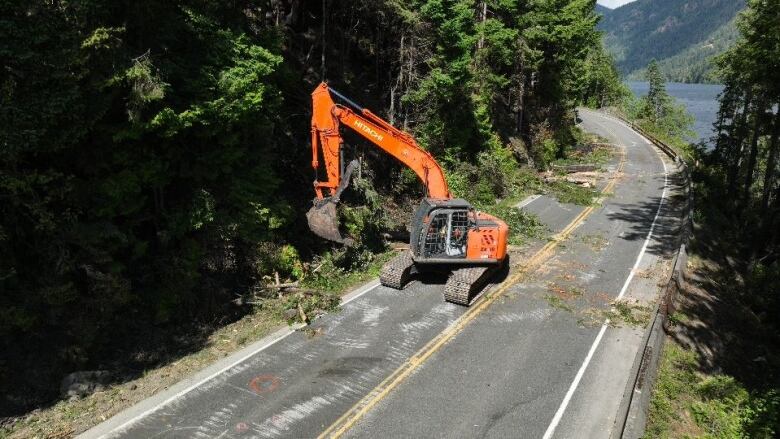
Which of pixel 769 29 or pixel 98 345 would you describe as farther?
pixel 769 29

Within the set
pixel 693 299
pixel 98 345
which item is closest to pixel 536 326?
pixel 693 299

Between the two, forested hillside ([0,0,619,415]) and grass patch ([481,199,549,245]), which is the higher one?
forested hillside ([0,0,619,415])

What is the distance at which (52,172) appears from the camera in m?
11.1

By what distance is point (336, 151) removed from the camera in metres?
15.5

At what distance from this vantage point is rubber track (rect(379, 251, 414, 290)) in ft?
52.5

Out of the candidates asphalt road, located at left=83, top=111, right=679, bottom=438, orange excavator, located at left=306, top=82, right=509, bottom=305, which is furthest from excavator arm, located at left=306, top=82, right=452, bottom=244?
asphalt road, located at left=83, top=111, right=679, bottom=438

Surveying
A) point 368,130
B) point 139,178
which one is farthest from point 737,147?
point 139,178

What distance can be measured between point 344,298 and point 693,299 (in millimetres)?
12549

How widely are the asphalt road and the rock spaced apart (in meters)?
1.39

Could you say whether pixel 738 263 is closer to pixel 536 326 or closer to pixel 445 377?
pixel 536 326

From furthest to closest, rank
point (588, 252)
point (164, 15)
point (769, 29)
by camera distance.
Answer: point (769, 29) → point (588, 252) → point (164, 15)

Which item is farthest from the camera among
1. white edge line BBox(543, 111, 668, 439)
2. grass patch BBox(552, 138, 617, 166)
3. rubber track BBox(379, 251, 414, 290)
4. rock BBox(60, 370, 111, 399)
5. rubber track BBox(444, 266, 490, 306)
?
grass patch BBox(552, 138, 617, 166)

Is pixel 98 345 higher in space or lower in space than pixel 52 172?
lower

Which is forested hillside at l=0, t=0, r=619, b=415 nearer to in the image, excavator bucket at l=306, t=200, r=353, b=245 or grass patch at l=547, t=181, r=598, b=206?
excavator bucket at l=306, t=200, r=353, b=245
